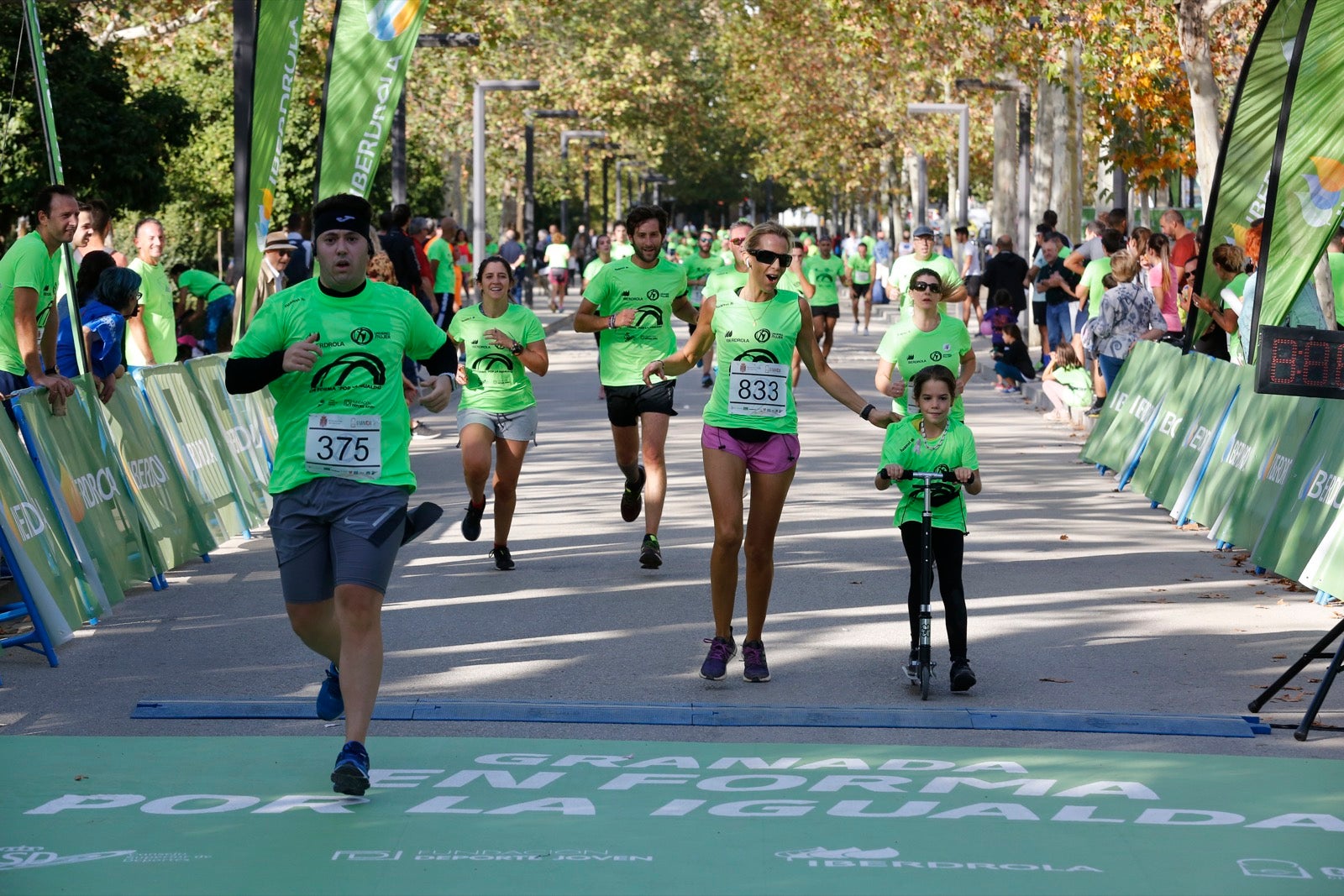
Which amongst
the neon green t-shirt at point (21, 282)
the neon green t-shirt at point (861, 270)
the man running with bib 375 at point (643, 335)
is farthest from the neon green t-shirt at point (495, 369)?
the neon green t-shirt at point (861, 270)

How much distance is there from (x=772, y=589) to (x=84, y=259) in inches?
179

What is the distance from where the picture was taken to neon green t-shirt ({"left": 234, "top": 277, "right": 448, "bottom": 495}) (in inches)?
240

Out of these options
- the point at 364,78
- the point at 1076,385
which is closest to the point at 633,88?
the point at 1076,385

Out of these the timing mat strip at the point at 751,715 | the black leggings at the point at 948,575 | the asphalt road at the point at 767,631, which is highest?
the black leggings at the point at 948,575

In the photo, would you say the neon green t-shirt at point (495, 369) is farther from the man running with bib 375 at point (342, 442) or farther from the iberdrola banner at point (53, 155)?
the man running with bib 375 at point (342, 442)

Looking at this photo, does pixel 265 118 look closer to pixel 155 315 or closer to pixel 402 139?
pixel 155 315

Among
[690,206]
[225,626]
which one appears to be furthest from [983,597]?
[690,206]

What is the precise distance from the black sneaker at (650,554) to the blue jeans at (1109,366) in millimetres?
7047

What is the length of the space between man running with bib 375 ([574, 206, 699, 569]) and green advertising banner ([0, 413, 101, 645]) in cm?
313

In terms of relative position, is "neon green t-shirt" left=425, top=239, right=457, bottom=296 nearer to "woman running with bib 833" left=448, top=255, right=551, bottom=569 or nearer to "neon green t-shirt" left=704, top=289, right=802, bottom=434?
"woman running with bib 833" left=448, top=255, right=551, bottom=569

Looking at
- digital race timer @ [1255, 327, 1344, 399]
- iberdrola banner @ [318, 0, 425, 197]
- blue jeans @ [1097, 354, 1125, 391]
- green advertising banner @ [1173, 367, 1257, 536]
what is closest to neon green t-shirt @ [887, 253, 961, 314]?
blue jeans @ [1097, 354, 1125, 391]

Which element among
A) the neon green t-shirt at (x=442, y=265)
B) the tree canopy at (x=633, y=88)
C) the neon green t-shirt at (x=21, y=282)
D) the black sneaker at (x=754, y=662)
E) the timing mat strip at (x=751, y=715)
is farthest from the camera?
the tree canopy at (x=633, y=88)

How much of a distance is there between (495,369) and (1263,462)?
14.5 ft

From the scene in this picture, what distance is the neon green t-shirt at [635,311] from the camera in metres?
10.6
